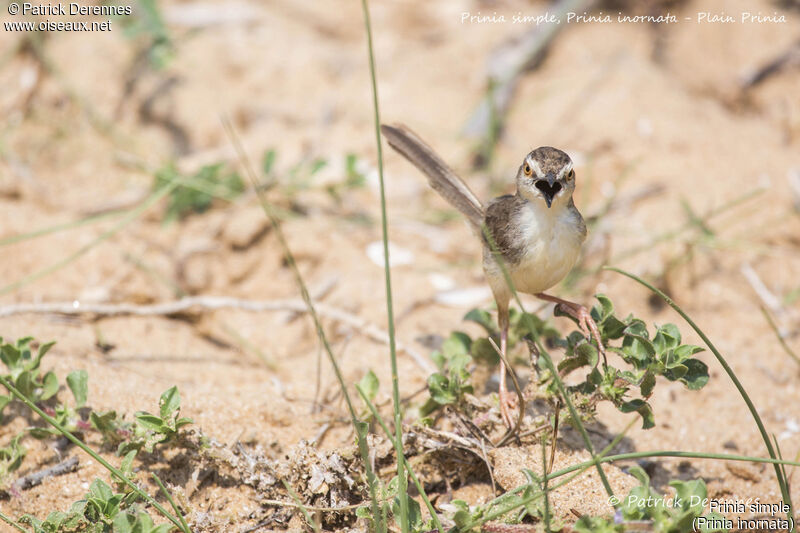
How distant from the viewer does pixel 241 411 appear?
3070mm

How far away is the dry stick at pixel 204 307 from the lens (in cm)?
368

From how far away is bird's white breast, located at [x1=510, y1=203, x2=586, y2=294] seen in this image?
2922 millimetres

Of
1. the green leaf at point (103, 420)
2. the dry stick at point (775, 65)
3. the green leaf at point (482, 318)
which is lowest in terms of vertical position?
the green leaf at point (103, 420)

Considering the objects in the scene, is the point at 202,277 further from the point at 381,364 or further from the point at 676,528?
the point at 676,528

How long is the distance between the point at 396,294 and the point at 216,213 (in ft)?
4.91

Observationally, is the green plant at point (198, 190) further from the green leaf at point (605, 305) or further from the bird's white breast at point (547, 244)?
the green leaf at point (605, 305)

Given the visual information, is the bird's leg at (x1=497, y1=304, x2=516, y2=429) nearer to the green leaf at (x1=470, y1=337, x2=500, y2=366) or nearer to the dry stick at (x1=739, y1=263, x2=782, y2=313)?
the green leaf at (x1=470, y1=337, x2=500, y2=366)

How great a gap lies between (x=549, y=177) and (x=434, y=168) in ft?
2.56

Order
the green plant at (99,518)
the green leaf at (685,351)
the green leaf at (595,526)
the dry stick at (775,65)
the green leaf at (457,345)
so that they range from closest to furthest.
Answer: the green leaf at (595,526)
the green plant at (99,518)
the green leaf at (685,351)
the green leaf at (457,345)
the dry stick at (775,65)

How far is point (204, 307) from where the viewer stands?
410 centimetres

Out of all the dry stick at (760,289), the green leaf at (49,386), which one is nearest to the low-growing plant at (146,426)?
the green leaf at (49,386)

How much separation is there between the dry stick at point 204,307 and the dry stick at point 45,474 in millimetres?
1164

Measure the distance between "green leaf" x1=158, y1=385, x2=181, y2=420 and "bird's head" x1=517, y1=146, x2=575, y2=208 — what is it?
5.38 ft

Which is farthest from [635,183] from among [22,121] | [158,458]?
[22,121]
